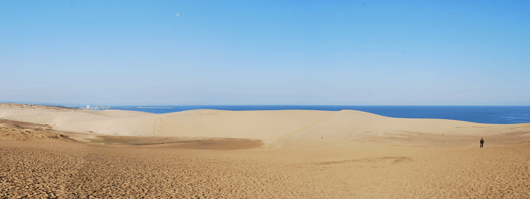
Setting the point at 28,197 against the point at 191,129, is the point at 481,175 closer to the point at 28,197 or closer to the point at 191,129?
the point at 28,197

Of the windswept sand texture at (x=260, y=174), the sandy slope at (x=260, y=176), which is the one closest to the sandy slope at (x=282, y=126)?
the windswept sand texture at (x=260, y=174)

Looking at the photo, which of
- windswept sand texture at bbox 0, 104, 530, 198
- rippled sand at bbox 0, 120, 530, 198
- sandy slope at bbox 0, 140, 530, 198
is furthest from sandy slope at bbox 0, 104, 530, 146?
sandy slope at bbox 0, 140, 530, 198

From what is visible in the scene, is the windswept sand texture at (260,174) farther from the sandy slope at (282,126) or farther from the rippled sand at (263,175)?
the sandy slope at (282,126)

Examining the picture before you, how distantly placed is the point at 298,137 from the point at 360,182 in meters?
17.2

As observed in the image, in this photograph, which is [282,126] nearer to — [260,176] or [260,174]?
[260,174]

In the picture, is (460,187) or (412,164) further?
(412,164)

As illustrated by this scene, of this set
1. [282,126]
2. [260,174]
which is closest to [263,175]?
[260,174]

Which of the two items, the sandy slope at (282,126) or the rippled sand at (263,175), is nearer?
the rippled sand at (263,175)

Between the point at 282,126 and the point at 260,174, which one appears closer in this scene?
the point at 260,174

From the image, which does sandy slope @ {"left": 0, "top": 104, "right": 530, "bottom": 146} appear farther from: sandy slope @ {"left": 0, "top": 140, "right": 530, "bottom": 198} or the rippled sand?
sandy slope @ {"left": 0, "top": 140, "right": 530, "bottom": 198}

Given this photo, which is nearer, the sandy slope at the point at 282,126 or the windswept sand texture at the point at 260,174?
the windswept sand texture at the point at 260,174

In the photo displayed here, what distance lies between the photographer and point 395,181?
12352 millimetres

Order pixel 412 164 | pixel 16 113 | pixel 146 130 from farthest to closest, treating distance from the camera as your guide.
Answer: pixel 16 113
pixel 146 130
pixel 412 164

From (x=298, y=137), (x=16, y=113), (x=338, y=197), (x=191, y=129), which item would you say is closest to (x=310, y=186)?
(x=338, y=197)
